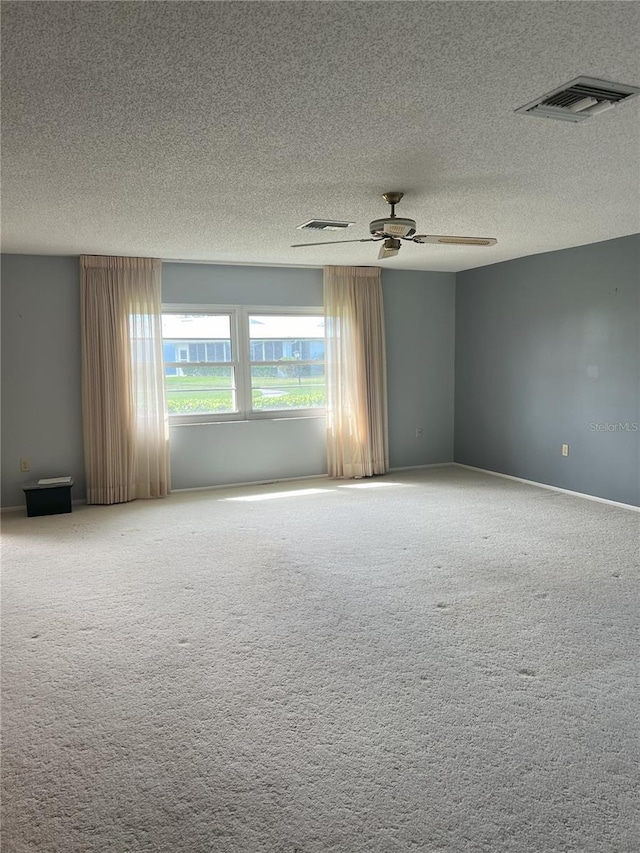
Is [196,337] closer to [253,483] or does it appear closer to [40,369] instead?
[40,369]

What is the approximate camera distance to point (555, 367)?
19.8 ft

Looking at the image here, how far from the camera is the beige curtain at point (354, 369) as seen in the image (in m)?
6.72

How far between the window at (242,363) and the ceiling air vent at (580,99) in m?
4.40

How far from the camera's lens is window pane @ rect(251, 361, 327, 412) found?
6691 millimetres

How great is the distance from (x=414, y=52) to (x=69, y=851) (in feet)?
8.75

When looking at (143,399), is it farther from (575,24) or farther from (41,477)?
(575,24)

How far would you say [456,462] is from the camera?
7.67 metres

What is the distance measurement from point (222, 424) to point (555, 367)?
3446 mm

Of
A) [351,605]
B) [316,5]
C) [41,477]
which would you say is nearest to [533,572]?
[351,605]

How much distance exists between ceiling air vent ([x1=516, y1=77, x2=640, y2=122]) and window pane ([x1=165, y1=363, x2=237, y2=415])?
4.54m

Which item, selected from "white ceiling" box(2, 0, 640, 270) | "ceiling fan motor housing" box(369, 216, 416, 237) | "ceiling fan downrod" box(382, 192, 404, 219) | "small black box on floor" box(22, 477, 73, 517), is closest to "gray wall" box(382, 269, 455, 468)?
"white ceiling" box(2, 0, 640, 270)

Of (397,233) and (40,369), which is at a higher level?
(397,233)

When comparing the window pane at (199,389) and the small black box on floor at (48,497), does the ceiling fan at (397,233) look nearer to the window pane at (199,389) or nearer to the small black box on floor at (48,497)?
the window pane at (199,389)

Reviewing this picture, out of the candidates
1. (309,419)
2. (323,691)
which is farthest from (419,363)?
(323,691)
